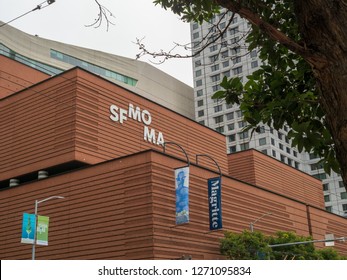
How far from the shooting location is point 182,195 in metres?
32.2

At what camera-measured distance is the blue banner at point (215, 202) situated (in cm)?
3438

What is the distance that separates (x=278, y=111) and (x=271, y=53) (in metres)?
1.56

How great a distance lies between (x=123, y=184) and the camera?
34062 millimetres

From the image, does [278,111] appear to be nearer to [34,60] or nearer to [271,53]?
[271,53]

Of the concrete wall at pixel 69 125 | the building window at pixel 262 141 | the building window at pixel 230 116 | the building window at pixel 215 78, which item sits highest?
the building window at pixel 215 78

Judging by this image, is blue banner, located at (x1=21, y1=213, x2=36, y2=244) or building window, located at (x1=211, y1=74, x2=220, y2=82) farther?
building window, located at (x1=211, y1=74, x2=220, y2=82)

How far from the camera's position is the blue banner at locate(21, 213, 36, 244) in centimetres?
3056

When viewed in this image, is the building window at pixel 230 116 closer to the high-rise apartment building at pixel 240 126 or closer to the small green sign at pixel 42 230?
the high-rise apartment building at pixel 240 126

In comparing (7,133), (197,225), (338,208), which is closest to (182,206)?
(197,225)

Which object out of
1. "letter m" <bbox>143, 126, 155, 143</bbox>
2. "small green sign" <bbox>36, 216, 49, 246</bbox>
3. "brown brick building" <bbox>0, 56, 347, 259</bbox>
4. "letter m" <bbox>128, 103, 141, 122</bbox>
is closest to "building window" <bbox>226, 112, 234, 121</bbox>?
"brown brick building" <bbox>0, 56, 347, 259</bbox>

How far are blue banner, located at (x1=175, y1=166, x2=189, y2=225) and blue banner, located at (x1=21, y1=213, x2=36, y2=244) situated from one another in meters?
8.56

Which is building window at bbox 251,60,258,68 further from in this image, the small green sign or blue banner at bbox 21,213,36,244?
blue banner at bbox 21,213,36,244

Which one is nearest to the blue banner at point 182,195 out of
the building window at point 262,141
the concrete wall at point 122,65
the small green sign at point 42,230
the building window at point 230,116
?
the small green sign at point 42,230

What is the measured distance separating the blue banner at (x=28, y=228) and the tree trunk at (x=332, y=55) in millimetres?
28298
